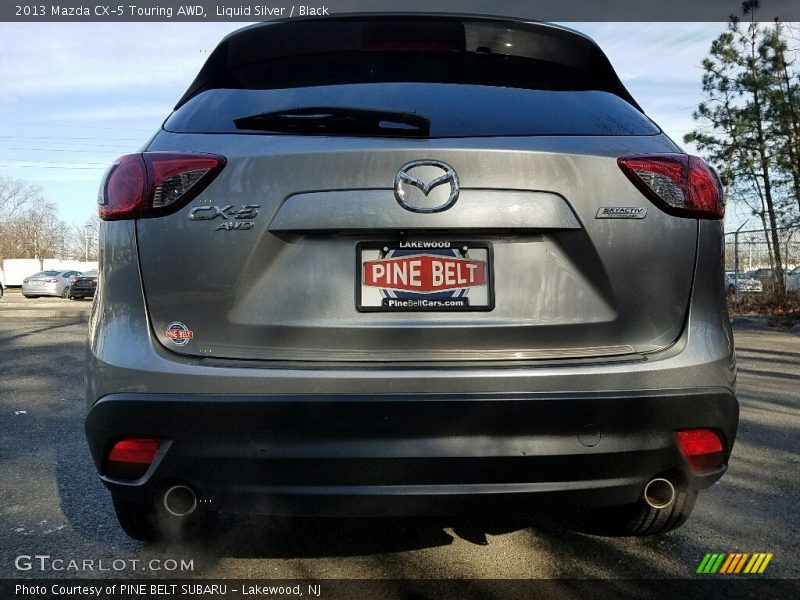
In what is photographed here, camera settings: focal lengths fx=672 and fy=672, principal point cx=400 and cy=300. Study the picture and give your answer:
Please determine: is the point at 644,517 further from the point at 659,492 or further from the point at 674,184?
the point at 674,184

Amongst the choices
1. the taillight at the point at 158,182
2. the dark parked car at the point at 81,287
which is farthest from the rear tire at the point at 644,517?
the dark parked car at the point at 81,287

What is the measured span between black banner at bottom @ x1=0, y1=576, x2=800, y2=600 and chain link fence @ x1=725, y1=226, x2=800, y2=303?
14268mm

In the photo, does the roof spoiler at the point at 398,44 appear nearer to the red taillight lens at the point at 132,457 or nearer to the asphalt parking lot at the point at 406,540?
the red taillight lens at the point at 132,457

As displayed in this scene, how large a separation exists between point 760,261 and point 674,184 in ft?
53.1

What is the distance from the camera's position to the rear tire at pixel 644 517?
223 cm

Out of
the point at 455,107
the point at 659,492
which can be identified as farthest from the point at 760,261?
the point at 455,107

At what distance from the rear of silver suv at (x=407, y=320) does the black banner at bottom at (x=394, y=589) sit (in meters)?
0.38

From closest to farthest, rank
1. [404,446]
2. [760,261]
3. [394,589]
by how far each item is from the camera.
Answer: [404,446]
[394,589]
[760,261]

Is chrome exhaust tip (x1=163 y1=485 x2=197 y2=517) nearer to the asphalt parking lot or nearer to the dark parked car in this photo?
the asphalt parking lot

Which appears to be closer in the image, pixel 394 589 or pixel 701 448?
pixel 701 448

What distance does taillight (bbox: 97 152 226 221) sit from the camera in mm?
1942

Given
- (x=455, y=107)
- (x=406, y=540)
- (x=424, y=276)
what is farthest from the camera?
(x=406, y=540)

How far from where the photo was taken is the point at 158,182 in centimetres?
196

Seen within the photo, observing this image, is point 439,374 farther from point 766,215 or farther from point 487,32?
point 766,215
